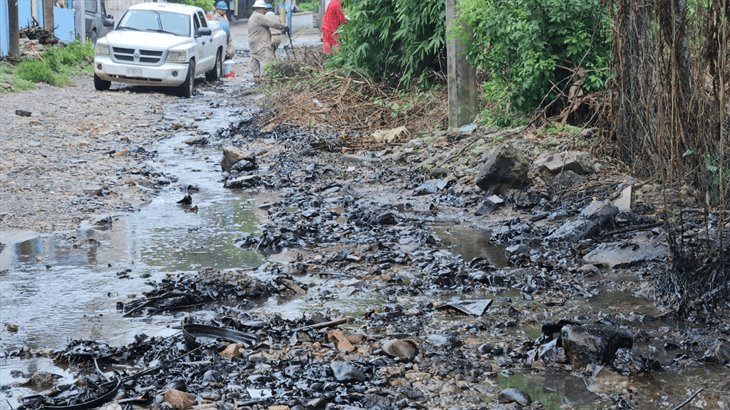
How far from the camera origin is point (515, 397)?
459 centimetres

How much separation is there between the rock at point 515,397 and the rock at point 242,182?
6.61m

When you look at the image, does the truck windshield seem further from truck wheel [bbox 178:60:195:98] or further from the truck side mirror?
truck wheel [bbox 178:60:195:98]

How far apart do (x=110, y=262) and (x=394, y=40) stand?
28.4 feet

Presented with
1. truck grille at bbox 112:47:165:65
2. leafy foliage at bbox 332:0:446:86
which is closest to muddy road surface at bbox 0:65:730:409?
leafy foliage at bbox 332:0:446:86

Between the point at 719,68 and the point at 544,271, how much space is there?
7.04 ft

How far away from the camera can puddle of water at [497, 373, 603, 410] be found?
4594 mm

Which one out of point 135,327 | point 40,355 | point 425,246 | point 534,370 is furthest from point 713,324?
point 40,355

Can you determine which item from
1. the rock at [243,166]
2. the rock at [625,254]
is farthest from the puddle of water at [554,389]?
the rock at [243,166]

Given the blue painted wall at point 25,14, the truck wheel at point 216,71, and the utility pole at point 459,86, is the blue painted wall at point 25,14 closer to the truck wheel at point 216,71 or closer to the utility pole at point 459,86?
the truck wheel at point 216,71

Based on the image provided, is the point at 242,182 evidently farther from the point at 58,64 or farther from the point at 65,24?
the point at 65,24

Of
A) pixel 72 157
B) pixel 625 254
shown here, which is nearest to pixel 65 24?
pixel 72 157

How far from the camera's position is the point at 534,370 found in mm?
5020

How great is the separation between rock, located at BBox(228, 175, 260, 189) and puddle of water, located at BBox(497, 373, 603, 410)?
6.34m

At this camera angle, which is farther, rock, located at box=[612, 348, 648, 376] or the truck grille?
the truck grille
